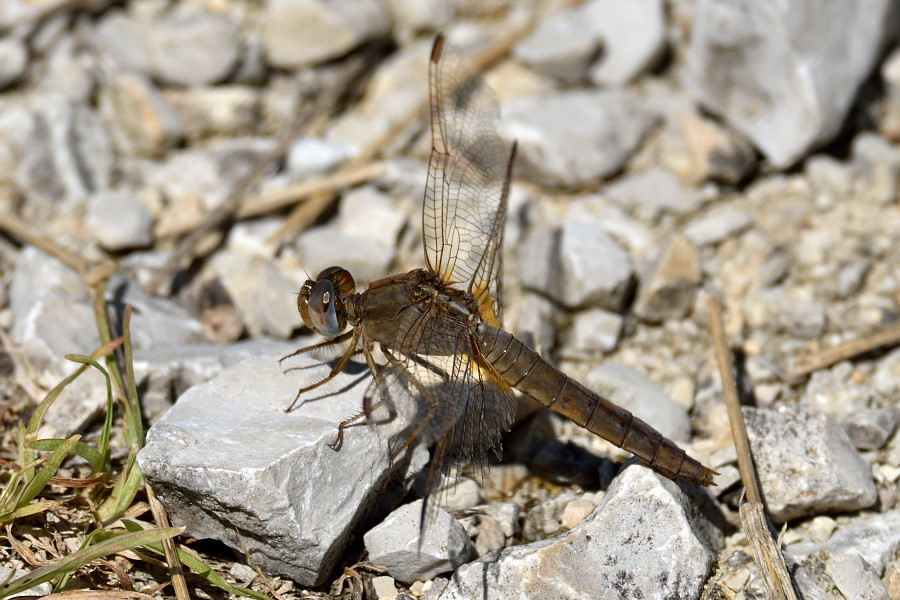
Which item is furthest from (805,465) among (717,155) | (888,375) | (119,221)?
(119,221)

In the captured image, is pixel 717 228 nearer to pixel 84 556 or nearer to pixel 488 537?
pixel 488 537

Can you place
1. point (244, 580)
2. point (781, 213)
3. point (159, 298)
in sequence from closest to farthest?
point (244, 580) → point (159, 298) → point (781, 213)

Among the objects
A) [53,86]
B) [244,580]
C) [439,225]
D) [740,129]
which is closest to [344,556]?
[244,580]

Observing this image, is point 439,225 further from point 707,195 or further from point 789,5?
point 789,5

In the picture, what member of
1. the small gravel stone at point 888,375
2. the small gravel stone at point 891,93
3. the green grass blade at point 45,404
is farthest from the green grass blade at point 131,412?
the small gravel stone at point 891,93

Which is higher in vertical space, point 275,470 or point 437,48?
point 437,48

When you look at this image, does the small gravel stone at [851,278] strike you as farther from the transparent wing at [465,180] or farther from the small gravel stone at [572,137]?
the transparent wing at [465,180]
